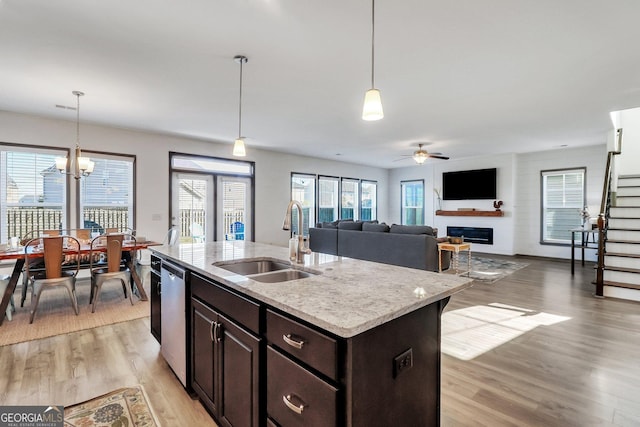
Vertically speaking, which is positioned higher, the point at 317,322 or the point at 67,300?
the point at 317,322

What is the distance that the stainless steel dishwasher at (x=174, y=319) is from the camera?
7.00 feet

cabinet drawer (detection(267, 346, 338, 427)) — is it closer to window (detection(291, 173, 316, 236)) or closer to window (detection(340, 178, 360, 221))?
window (detection(291, 173, 316, 236))

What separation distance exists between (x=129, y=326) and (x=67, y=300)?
5.56 feet

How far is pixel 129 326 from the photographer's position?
340 cm

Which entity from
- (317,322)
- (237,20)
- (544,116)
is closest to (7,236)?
(237,20)

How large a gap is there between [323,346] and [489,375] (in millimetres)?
2011

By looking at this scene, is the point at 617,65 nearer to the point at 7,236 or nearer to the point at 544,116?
the point at 544,116

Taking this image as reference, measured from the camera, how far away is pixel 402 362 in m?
1.26

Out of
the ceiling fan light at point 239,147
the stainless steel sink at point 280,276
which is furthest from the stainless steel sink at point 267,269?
the ceiling fan light at point 239,147

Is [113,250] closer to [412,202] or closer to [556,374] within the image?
[556,374]

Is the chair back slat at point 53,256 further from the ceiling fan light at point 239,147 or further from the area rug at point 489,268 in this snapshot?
the area rug at point 489,268

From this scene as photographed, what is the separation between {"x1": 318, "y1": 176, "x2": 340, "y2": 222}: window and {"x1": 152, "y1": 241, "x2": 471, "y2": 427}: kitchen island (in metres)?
7.30

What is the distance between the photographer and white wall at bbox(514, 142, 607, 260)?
7.06 meters

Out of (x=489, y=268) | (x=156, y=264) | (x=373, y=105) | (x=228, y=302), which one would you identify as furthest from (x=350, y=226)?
(x=228, y=302)
